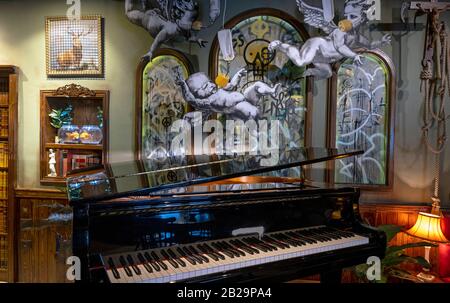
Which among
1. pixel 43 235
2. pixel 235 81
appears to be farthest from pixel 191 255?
pixel 43 235

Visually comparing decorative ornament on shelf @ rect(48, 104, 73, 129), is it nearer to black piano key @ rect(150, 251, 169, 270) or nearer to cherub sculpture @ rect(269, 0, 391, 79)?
cherub sculpture @ rect(269, 0, 391, 79)

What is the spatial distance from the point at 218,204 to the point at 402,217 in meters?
2.21

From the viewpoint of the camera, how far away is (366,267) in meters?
2.64

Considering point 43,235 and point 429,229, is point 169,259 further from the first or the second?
point 43,235

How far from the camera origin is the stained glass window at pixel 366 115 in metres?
3.15

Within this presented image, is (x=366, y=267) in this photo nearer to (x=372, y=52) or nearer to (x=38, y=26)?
(x=372, y=52)

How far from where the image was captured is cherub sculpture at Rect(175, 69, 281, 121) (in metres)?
3.23

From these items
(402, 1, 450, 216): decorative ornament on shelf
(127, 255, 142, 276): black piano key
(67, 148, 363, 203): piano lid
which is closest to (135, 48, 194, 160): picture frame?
(67, 148, 363, 203): piano lid

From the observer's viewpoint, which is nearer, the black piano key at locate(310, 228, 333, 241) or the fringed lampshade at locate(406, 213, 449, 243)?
the black piano key at locate(310, 228, 333, 241)

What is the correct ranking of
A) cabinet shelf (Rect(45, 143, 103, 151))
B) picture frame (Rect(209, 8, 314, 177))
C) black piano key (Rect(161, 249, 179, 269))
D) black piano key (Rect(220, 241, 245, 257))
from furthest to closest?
cabinet shelf (Rect(45, 143, 103, 151)), picture frame (Rect(209, 8, 314, 177)), black piano key (Rect(220, 241, 245, 257)), black piano key (Rect(161, 249, 179, 269))

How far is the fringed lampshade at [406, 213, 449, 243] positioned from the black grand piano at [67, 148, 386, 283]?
98cm

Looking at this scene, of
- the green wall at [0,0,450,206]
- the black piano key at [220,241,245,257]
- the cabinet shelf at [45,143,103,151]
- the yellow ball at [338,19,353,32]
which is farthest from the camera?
the cabinet shelf at [45,143,103,151]

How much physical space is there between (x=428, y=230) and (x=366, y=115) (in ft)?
3.86

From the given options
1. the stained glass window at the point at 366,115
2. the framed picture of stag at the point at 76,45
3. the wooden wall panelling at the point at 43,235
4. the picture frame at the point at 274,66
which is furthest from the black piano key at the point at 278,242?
the framed picture of stag at the point at 76,45
